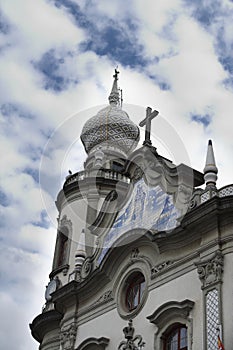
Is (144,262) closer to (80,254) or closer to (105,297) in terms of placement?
(105,297)

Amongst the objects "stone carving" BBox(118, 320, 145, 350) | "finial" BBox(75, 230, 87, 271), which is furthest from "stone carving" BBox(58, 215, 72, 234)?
"stone carving" BBox(118, 320, 145, 350)

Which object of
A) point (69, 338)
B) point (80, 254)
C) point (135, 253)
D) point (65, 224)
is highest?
point (65, 224)

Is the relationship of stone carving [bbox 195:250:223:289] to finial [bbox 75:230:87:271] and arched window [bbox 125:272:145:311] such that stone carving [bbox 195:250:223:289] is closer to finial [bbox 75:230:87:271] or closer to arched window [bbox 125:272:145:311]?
arched window [bbox 125:272:145:311]

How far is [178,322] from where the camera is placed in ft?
59.5

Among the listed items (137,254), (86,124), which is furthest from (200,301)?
(86,124)

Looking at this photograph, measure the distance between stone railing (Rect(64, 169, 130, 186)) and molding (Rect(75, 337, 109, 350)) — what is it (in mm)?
8134

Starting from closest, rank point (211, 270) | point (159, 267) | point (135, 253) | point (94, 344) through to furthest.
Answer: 1. point (211, 270)
2. point (159, 267)
3. point (135, 253)
4. point (94, 344)

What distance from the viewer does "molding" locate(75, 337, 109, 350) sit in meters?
20.9

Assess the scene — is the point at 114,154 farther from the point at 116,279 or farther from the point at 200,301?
the point at 200,301

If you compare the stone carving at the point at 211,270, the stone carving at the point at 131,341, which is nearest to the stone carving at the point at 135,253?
the stone carving at the point at 131,341

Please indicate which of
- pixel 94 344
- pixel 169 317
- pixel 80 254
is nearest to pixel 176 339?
pixel 169 317

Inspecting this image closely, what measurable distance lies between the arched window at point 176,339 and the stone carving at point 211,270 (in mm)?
1500

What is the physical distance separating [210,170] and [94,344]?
6.96 meters

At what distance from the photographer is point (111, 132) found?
32.2 m
